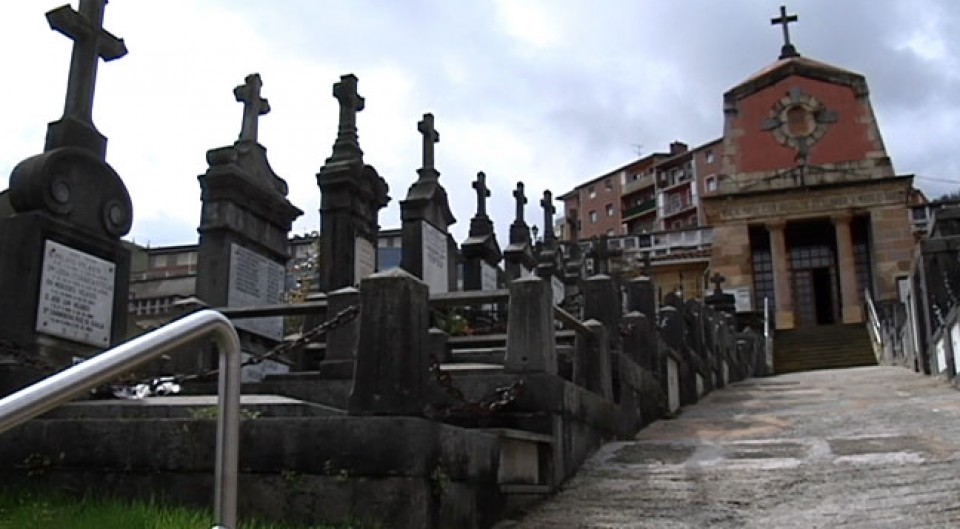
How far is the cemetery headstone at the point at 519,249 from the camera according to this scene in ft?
60.6

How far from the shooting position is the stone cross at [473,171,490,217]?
18625 mm

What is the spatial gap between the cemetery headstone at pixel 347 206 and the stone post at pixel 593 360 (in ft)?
19.0

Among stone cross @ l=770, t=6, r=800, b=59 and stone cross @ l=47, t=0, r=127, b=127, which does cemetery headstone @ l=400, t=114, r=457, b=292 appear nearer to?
stone cross @ l=47, t=0, r=127, b=127

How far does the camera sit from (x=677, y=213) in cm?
7450

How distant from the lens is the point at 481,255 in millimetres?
17453

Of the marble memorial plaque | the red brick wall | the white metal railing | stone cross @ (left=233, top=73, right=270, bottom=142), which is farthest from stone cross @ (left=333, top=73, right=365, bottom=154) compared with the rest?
the red brick wall

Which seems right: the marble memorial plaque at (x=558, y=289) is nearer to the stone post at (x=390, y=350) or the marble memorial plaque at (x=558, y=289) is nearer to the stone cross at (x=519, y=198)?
the stone cross at (x=519, y=198)

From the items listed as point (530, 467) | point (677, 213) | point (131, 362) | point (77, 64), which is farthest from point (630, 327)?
point (677, 213)

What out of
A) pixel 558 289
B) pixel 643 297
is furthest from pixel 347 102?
pixel 558 289

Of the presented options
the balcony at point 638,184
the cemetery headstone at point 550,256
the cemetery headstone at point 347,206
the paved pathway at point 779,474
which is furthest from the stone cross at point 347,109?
the balcony at point 638,184

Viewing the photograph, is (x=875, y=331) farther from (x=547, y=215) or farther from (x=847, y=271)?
(x=547, y=215)

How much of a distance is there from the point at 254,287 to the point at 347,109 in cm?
347

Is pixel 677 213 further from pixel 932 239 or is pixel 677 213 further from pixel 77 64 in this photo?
pixel 77 64

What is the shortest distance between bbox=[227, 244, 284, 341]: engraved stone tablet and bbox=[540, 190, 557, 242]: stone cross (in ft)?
33.9
